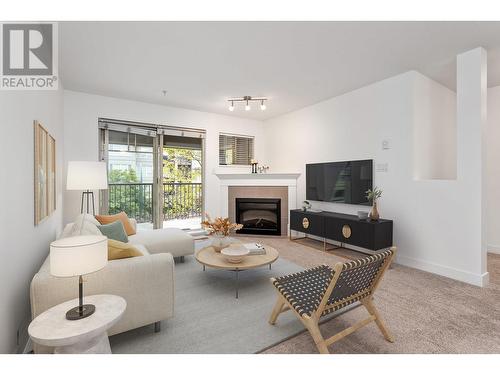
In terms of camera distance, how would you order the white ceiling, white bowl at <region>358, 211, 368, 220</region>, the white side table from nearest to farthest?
the white side table < the white ceiling < white bowl at <region>358, 211, 368, 220</region>

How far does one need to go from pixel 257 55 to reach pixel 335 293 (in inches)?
103

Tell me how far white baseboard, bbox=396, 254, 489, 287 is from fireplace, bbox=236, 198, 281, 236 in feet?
7.75

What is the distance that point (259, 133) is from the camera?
6.14 meters

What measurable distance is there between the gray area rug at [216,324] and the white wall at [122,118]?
106 inches

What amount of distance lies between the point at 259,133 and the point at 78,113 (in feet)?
→ 12.1

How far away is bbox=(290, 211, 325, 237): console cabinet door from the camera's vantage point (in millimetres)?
4223

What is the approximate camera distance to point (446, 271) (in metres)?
3.08

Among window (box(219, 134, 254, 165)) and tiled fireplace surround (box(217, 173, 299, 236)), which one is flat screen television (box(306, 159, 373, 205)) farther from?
window (box(219, 134, 254, 165))

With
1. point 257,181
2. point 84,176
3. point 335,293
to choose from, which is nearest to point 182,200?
point 257,181

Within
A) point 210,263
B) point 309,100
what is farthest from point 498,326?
point 309,100

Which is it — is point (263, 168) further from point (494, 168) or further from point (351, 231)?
point (494, 168)

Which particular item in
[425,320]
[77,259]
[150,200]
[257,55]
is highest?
[257,55]

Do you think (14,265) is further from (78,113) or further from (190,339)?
(78,113)

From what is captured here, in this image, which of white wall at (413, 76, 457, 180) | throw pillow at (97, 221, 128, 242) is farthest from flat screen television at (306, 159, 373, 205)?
throw pillow at (97, 221, 128, 242)
